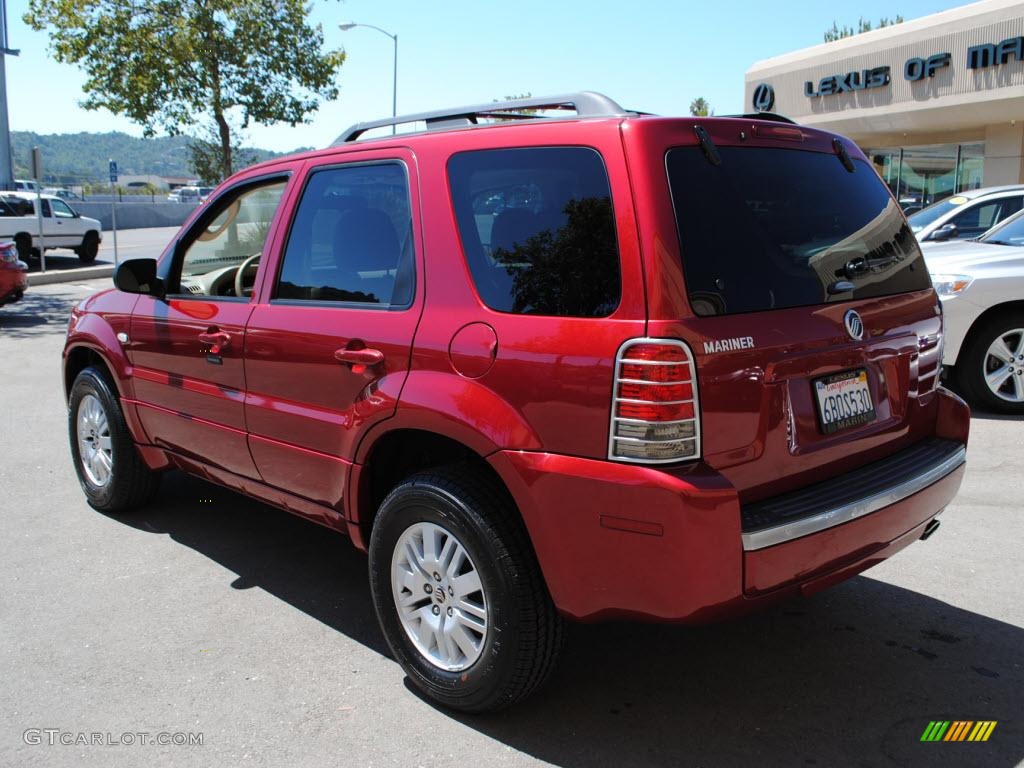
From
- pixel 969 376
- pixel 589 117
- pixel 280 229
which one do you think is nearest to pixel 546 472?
pixel 589 117

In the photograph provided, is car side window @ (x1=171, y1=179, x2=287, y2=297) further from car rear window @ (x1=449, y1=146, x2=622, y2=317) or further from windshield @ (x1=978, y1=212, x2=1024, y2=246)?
windshield @ (x1=978, y1=212, x2=1024, y2=246)

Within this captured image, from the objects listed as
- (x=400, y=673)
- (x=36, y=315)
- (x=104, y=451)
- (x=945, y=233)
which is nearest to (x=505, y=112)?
(x=400, y=673)

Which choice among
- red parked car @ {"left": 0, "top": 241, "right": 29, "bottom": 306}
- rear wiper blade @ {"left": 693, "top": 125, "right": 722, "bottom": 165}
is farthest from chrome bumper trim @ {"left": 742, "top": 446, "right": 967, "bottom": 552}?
red parked car @ {"left": 0, "top": 241, "right": 29, "bottom": 306}

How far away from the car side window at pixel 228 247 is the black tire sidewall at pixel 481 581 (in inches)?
59.8

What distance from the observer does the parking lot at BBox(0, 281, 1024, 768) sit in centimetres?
297

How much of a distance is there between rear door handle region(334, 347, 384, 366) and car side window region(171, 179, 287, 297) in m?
1.00

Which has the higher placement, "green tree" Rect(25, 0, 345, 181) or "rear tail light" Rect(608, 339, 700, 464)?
"green tree" Rect(25, 0, 345, 181)

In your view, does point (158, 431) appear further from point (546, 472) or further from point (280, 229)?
point (546, 472)

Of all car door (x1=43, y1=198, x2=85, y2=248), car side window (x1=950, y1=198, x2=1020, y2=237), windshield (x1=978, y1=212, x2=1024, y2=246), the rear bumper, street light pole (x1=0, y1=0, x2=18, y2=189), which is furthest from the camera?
street light pole (x1=0, y1=0, x2=18, y2=189)

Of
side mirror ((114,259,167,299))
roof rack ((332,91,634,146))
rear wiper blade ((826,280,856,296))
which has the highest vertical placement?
roof rack ((332,91,634,146))

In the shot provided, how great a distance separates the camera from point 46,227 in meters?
22.5

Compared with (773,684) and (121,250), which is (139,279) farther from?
(121,250)

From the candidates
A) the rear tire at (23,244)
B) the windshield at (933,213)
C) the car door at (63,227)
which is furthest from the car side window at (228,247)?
the car door at (63,227)

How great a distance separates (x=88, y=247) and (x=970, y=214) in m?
21.3
